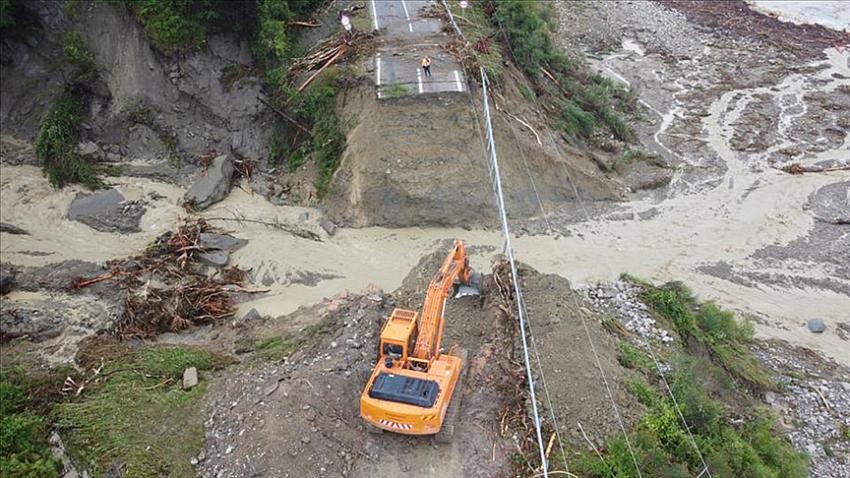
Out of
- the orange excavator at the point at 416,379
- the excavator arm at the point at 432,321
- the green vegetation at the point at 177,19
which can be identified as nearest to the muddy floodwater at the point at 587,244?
the green vegetation at the point at 177,19

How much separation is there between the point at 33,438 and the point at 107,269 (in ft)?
23.7

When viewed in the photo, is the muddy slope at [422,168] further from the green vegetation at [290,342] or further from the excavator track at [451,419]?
the excavator track at [451,419]

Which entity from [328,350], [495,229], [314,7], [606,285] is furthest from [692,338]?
[314,7]

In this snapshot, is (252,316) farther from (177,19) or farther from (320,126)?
(177,19)

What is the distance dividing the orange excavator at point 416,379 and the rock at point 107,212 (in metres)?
12.3

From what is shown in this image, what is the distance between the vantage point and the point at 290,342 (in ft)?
49.5

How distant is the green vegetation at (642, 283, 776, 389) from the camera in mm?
15661

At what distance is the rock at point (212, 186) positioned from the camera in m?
21.4

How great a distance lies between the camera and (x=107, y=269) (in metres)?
19.0

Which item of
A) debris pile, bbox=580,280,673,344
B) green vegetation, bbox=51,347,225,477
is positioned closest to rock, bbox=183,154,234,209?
green vegetation, bbox=51,347,225,477

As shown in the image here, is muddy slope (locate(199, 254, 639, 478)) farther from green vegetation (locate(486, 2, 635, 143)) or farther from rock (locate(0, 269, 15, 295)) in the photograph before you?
green vegetation (locate(486, 2, 635, 143))

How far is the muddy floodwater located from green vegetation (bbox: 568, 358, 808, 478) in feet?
16.6

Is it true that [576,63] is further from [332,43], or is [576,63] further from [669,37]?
[332,43]

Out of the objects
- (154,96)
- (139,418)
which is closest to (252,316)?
(139,418)
